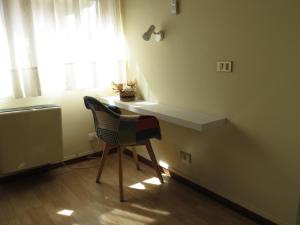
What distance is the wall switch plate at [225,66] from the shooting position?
78.9 inches

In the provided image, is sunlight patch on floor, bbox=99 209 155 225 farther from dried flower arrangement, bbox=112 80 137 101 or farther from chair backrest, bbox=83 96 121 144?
dried flower arrangement, bbox=112 80 137 101

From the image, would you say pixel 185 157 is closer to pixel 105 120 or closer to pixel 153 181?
pixel 153 181

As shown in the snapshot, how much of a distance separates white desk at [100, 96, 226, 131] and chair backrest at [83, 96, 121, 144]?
34 centimetres

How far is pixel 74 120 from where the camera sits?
9.93ft

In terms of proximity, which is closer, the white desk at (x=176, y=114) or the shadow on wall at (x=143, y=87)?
the white desk at (x=176, y=114)

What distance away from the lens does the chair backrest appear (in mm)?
2236

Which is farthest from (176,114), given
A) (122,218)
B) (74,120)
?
(74,120)

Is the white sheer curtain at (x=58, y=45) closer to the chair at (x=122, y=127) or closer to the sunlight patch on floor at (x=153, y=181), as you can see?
the chair at (x=122, y=127)

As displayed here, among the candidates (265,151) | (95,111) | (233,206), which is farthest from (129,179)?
(265,151)

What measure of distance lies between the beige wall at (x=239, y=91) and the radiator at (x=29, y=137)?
1122mm

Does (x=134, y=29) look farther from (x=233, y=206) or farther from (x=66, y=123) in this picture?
(x=233, y=206)

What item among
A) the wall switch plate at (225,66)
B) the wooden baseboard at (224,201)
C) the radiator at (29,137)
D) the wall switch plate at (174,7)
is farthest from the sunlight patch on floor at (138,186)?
the wall switch plate at (174,7)

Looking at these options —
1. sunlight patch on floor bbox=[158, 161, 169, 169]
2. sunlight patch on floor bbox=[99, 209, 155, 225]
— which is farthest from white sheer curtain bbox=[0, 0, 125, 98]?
sunlight patch on floor bbox=[99, 209, 155, 225]

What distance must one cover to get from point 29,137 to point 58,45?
95 cm
